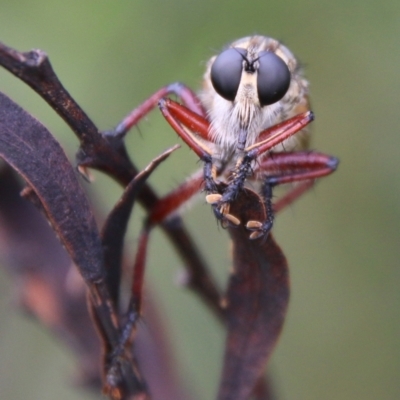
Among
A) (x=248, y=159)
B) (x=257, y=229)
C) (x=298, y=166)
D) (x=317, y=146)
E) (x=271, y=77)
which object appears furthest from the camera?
(x=317, y=146)

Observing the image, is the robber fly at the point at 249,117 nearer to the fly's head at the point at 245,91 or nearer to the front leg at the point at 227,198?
the fly's head at the point at 245,91

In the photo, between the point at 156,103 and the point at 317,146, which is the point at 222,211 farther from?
the point at 317,146

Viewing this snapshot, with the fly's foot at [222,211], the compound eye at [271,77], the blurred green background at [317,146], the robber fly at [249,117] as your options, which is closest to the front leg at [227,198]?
the fly's foot at [222,211]

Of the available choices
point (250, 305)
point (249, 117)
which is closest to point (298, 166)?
point (249, 117)

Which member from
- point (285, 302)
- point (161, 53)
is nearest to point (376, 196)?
point (161, 53)

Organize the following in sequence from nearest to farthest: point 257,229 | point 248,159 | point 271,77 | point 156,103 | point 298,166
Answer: point 257,229
point 248,159
point 271,77
point 156,103
point 298,166

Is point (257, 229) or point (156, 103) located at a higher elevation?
point (156, 103)

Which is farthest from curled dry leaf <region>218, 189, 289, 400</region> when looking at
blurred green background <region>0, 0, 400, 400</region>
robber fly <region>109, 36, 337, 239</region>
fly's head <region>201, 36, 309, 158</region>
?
blurred green background <region>0, 0, 400, 400</region>
